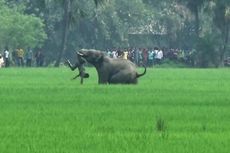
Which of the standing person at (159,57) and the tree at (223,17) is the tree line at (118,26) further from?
the standing person at (159,57)

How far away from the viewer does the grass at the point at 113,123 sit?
15227 mm

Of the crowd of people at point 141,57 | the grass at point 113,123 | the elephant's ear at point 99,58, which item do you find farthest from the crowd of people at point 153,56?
the grass at point 113,123

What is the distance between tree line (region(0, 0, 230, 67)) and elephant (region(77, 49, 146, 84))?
41287mm

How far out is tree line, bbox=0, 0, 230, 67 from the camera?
87950 millimetres

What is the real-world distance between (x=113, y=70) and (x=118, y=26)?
78.8m

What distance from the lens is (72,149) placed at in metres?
14.9

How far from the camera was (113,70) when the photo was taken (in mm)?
38688

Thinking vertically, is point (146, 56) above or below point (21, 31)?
below

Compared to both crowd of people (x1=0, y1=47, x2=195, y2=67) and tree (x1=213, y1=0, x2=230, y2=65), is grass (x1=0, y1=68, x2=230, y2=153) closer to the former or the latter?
crowd of people (x1=0, y1=47, x2=195, y2=67)

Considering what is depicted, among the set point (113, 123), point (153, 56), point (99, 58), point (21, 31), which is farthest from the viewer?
point (21, 31)

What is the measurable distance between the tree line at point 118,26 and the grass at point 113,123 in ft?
180

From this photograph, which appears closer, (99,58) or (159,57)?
(99,58)

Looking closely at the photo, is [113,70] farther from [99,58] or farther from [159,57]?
[159,57]

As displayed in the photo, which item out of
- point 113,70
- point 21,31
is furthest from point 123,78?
point 21,31
